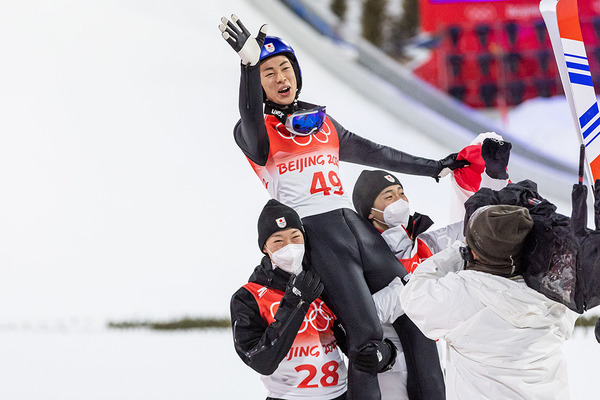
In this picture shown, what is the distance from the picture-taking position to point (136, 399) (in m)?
3.42

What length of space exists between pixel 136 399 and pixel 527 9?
26.4 ft

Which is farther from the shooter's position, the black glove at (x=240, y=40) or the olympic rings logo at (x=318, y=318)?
the olympic rings logo at (x=318, y=318)

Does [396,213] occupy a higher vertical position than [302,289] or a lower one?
higher

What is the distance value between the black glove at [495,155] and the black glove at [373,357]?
32.8 inches

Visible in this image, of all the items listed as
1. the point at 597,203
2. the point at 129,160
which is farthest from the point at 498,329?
the point at 129,160

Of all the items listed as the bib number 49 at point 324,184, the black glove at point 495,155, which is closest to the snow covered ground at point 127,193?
the bib number 49 at point 324,184

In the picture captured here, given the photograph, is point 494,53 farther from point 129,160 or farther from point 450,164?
point 450,164

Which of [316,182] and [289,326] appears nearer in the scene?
[289,326]

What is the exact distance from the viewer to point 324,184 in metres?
2.89

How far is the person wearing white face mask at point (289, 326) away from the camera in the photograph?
2482 millimetres

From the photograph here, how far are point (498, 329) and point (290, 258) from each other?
851 millimetres

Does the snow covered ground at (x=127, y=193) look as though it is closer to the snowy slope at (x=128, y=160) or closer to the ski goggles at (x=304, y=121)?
the snowy slope at (x=128, y=160)

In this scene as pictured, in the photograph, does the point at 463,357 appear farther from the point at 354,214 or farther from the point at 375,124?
the point at 375,124

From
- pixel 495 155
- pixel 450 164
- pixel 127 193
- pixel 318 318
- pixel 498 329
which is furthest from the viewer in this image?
pixel 127 193
